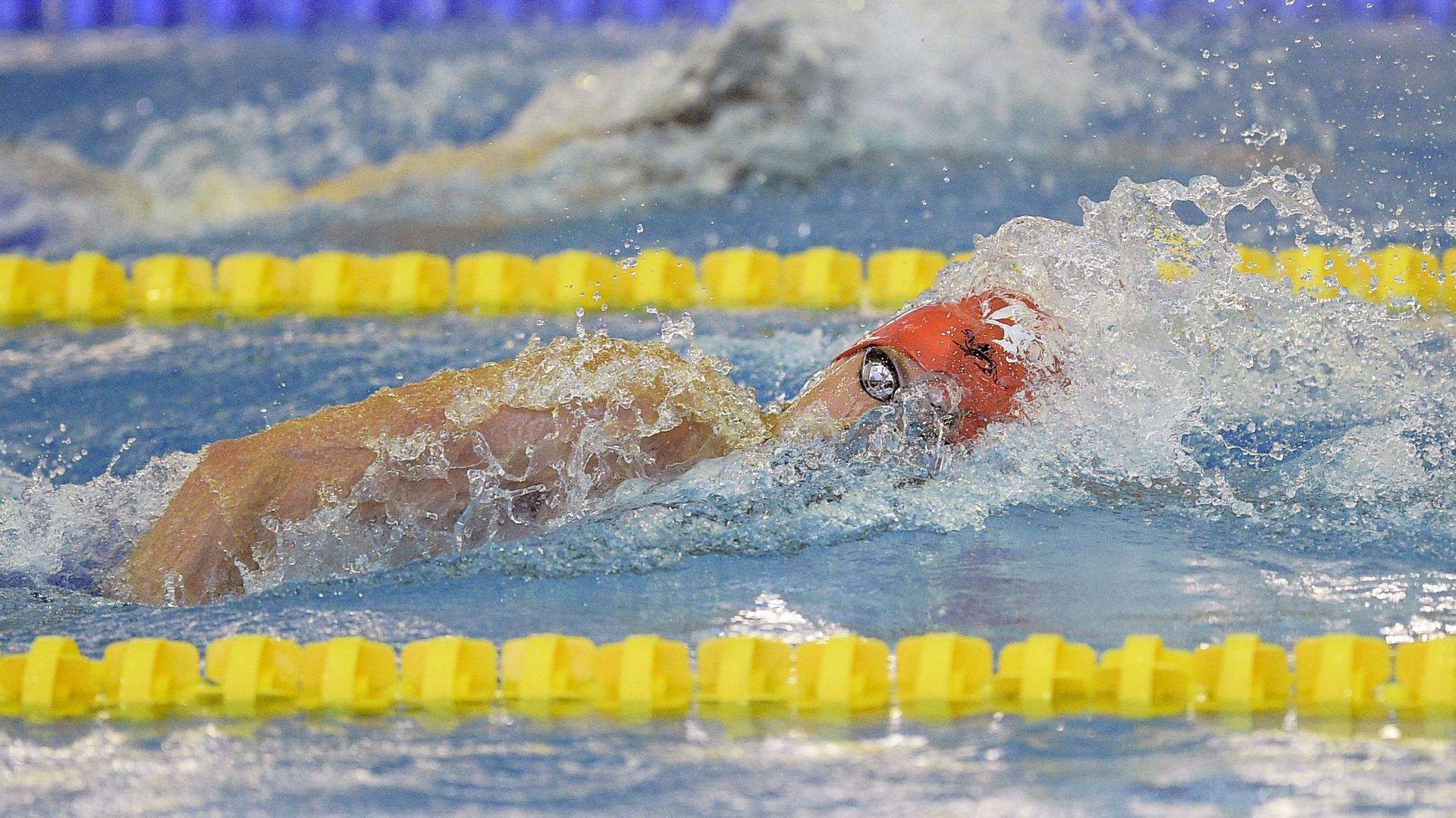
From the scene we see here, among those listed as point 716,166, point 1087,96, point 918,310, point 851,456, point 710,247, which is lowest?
point 851,456

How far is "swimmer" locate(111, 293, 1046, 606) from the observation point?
227 cm

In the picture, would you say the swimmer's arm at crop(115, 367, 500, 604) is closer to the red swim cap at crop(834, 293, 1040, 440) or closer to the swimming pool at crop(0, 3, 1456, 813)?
the swimming pool at crop(0, 3, 1456, 813)

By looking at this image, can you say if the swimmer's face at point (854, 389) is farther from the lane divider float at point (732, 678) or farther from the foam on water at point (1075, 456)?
the lane divider float at point (732, 678)

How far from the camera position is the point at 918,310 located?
2592 millimetres

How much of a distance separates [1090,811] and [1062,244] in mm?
1381

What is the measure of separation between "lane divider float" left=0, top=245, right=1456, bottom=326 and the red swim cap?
1.42 meters

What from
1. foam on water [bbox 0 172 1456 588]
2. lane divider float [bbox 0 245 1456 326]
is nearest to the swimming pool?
foam on water [bbox 0 172 1456 588]

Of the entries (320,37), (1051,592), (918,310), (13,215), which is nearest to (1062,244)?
(918,310)

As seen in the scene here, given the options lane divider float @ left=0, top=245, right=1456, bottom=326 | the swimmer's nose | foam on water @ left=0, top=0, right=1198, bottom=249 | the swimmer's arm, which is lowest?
the swimmer's arm

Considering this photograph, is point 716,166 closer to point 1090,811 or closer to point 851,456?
point 851,456

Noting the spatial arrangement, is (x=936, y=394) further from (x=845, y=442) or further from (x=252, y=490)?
(x=252, y=490)

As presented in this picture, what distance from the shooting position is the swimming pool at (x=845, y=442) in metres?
1.82

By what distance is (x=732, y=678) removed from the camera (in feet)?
6.56

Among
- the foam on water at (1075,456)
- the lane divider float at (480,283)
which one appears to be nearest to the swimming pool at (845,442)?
the foam on water at (1075,456)
